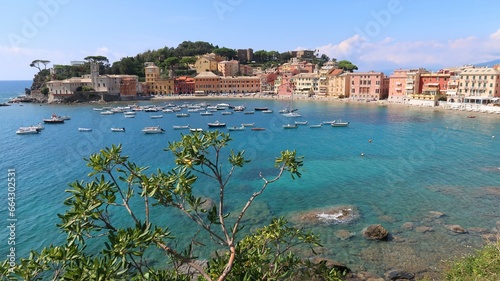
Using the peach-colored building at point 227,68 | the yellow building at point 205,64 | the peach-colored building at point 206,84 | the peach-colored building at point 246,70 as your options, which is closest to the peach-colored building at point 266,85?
the peach-colored building at point 206,84

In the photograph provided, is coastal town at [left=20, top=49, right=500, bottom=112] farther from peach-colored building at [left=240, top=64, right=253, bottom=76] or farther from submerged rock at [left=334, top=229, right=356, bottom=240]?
submerged rock at [left=334, top=229, right=356, bottom=240]

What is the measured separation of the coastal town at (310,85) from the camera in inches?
2790

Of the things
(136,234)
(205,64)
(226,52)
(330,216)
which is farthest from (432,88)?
(226,52)

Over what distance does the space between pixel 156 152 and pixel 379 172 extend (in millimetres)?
24088

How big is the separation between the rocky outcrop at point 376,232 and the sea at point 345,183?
338 mm

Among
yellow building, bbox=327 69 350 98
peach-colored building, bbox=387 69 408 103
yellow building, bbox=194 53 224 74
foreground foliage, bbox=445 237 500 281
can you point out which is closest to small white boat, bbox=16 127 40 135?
foreground foliage, bbox=445 237 500 281

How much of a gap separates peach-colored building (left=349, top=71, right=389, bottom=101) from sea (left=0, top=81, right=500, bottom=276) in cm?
3194

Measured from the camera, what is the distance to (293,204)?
22547mm

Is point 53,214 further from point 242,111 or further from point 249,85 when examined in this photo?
point 249,85

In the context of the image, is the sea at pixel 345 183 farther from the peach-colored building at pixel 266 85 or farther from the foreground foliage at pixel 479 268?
the peach-colored building at pixel 266 85

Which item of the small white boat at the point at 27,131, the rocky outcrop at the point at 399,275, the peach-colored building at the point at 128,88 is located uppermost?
the peach-colored building at the point at 128,88

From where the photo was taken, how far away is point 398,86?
84125mm

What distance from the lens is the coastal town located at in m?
70.9

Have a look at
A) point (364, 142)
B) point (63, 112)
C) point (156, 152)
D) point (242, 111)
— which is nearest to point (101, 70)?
point (63, 112)
